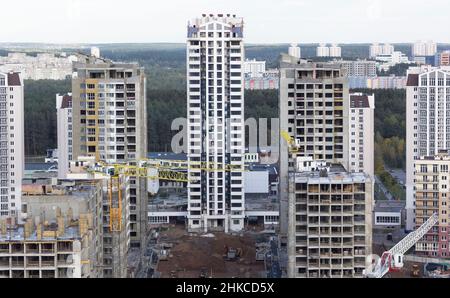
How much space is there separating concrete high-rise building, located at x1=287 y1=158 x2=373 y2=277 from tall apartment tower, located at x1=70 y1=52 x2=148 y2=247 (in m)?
2.98

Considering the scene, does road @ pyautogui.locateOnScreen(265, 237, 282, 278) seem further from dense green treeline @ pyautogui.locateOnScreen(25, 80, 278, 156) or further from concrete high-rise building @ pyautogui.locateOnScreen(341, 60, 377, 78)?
concrete high-rise building @ pyautogui.locateOnScreen(341, 60, 377, 78)

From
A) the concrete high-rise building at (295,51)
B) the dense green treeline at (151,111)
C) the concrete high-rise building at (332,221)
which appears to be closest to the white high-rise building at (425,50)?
the concrete high-rise building at (295,51)

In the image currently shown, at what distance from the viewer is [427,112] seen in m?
9.03

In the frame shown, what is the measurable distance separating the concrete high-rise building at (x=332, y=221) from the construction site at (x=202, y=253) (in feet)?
3.68

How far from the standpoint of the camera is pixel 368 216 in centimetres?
513

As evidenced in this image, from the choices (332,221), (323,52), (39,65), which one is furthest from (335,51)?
(332,221)

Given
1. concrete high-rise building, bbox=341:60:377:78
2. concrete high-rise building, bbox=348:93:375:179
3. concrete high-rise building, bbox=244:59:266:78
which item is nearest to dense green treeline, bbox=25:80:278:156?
concrete high-rise building, bbox=244:59:266:78

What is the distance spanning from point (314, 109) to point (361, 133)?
175 cm

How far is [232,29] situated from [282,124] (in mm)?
1308

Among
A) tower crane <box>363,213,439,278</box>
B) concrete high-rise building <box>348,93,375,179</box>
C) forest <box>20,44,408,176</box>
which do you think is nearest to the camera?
tower crane <box>363,213,439,278</box>

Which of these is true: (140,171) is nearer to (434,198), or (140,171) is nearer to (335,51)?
(335,51)

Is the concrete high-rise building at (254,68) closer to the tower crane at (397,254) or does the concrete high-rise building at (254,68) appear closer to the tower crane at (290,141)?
the tower crane at (290,141)

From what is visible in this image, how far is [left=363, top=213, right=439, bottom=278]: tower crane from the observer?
16.9ft
